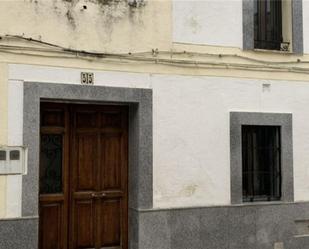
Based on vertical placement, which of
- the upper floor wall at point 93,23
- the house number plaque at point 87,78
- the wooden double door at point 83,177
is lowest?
the wooden double door at point 83,177

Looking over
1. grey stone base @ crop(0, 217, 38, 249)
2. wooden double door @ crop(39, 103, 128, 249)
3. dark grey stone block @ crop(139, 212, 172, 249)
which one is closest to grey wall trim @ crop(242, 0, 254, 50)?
wooden double door @ crop(39, 103, 128, 249)

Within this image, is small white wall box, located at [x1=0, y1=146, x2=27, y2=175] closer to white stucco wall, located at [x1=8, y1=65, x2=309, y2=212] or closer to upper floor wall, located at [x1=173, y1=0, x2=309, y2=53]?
white stucco wall, located at [x1=8, y1=65, x2=309, y2=212]

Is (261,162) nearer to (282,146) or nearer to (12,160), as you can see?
(282,146)

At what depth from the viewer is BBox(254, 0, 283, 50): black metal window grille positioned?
28.7ft

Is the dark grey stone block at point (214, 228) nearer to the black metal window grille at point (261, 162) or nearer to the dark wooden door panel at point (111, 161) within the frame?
the black metal window grille at point (261, 162)

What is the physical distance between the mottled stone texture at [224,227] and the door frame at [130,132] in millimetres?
270

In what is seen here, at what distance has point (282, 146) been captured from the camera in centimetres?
859

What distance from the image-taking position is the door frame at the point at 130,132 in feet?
22.6

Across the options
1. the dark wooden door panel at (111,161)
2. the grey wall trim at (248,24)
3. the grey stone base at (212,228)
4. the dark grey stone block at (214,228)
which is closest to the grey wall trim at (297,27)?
the grey wall trim at (248,24)

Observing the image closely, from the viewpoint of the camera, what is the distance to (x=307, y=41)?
8.86 metres

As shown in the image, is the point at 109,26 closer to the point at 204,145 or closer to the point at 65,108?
the point at 65,108

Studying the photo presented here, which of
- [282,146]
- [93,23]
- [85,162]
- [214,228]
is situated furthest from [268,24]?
[85,162]

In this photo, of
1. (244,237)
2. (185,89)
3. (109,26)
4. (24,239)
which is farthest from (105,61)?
(244,237)

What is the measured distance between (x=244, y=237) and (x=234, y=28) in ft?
11.5
